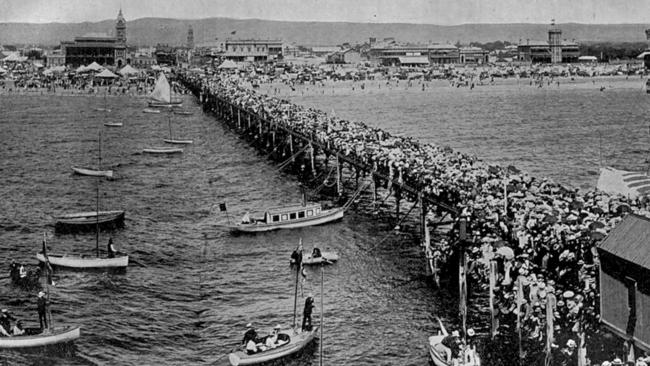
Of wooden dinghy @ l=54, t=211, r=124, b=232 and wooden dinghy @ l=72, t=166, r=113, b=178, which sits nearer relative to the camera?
wooden dinghy @ l=54, t=211, r=124, b=232

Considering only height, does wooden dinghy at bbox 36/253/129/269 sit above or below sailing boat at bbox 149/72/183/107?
below

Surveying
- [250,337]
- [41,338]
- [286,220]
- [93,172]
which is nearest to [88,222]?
[286,220]

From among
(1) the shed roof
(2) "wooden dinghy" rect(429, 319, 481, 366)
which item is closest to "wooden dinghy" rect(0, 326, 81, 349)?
(2) "wooden dinghy" rect(429, 319, 481, 366)

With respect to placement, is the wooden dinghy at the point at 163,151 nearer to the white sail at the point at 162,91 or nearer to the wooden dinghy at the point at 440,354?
the white sail at the point at 162,91

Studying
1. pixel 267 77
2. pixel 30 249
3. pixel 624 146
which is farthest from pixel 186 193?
pixel 267 77

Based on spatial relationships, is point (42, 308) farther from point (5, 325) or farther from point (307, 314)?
point (307, 314)

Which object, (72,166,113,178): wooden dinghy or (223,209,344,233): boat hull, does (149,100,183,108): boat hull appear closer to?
(72,166,113,178): wooden dinghy

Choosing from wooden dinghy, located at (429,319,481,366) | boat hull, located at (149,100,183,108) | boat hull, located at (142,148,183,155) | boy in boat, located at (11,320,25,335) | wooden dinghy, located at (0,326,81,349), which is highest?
boat hull, located at (149,100,183,108)

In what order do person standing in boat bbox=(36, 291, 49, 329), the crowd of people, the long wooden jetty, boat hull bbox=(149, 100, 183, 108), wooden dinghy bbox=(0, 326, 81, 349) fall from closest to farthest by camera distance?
the crowd of people
wooden dinghy bbox=(0, 326, 81, 349)
person standing in boat bbox=(36, 291, 49, 329)
the long wooden jetty
boat hull bbox=(149, 100, 183, 108)
